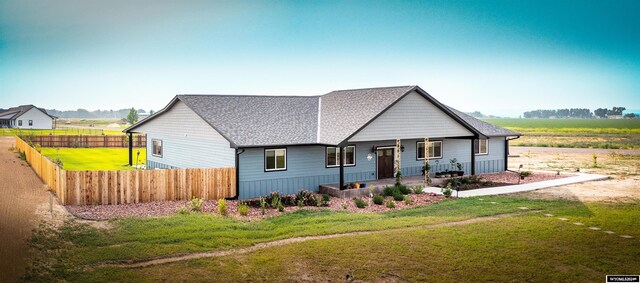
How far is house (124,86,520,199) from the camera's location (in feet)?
90.2

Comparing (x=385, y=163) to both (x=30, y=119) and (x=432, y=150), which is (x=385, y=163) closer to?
(x=432, y=150)

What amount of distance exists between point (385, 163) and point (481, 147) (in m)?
9.62

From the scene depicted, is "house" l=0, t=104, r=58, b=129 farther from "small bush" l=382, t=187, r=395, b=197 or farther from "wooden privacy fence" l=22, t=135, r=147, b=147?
"small bush" l=382, t=187, r=395, b=197

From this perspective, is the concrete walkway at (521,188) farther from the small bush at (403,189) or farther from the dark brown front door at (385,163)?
the dark brown front door at (385,163)

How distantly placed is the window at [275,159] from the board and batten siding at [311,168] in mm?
211

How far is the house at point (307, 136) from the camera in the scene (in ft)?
90.2

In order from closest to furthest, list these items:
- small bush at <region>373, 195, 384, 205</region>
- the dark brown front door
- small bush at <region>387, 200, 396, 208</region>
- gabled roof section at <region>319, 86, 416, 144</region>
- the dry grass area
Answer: small bush at <region>387, 200, 396, 208</region>
small bush at <region>373, 195, 384, 205</region>
the dry grass area
gabled roof section at <region>319, 86, 416, 144</region>
the dark brown front door

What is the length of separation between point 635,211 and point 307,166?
610 inches

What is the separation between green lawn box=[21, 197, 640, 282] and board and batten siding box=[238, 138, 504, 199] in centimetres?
600

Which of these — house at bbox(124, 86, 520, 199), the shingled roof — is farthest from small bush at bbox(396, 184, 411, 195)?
the shingled roof

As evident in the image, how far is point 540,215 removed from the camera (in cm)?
2158

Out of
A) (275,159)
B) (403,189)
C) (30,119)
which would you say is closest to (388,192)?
(403,189)

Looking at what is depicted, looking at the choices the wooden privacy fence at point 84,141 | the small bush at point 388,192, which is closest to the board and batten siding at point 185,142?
the small bush at point 388,192

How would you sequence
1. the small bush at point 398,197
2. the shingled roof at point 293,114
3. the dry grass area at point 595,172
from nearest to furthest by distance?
the small bush at point 398,197
the dry grass area at point 595,172
the shingled roof at point 293,114
